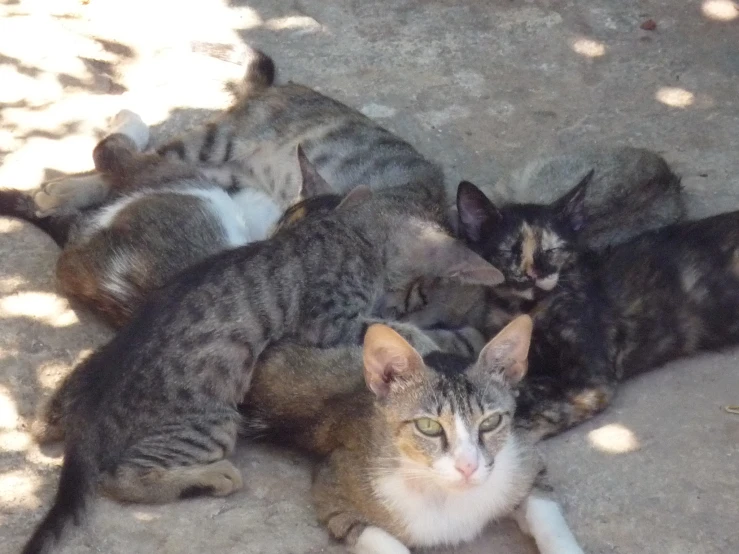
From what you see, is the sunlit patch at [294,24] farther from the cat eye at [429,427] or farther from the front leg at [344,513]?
the cat eye at [429,427]

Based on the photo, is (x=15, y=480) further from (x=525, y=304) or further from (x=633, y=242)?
(x=633, y=242)

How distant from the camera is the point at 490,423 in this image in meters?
4.03

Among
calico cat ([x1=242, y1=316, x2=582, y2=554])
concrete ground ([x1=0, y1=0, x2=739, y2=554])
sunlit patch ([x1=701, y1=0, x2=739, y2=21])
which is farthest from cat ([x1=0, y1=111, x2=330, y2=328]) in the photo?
sunlit patch ([x1=701, y1=0, x2=739, y2=21])

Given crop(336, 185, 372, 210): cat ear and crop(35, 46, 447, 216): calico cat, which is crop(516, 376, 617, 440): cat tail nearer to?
crop(336, 185, 372, 210): cat ear

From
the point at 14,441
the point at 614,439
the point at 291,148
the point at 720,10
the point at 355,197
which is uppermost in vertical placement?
the point at 720,10

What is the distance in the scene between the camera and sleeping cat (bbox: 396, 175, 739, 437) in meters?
5.25

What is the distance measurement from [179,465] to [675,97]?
4516 mm

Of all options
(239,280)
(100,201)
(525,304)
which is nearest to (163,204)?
(100,201)

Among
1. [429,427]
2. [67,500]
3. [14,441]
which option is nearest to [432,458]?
[429,427]

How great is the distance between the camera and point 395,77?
757 centimetres

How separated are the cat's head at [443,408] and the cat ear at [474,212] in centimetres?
137

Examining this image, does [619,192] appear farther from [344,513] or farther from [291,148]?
[344,513]

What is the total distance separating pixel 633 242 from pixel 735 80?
7.86 feet

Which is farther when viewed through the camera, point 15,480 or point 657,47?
point 657,47
